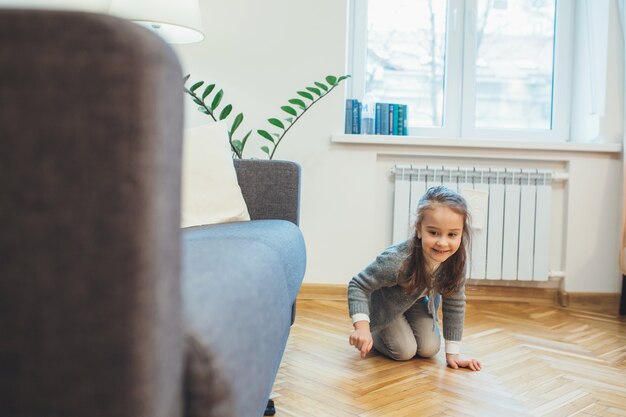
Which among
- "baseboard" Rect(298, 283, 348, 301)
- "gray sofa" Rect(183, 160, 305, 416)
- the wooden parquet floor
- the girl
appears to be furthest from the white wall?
"gray sofa" Rect(183, 160, 305, 416)

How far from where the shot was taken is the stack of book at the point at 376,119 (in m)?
2.75

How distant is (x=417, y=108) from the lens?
2.95 meters

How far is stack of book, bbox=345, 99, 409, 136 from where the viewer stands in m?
2.75

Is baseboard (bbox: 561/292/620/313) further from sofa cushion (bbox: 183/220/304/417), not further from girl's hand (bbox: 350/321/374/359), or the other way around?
sofa cushion (bbox: 183/220/304/417)

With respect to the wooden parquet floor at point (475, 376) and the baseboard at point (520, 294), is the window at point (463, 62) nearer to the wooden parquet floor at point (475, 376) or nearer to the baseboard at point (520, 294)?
the baseboard at point (520, 294)

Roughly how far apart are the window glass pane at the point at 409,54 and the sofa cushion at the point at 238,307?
2165 millimetres

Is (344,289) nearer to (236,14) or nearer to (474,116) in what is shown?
(474,116)

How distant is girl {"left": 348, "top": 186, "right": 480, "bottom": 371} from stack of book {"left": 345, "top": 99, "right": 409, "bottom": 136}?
1100mm

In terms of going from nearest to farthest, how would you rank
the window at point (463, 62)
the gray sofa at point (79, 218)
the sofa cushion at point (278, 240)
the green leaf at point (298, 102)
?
the gray sofa at point (79, 218)
the sofa cushion at point (278, 240)
the green leaf at point (298, 102)
the window at point (463, 62)

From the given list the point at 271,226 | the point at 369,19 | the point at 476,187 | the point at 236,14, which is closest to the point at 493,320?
the point at 476,187

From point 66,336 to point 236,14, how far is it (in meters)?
2.49

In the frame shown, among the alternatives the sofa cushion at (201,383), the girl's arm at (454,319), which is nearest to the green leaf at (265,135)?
the girl's arm at (454,319)

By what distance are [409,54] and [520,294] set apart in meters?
1.31

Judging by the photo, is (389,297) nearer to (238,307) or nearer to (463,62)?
(238,307)
